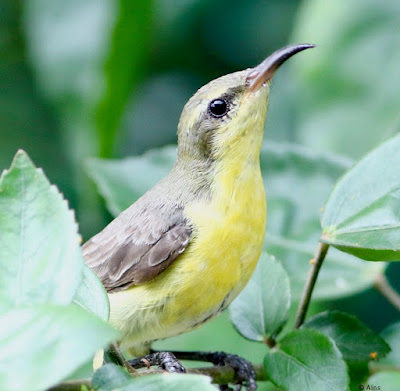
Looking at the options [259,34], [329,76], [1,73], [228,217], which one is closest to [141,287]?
[228,217]

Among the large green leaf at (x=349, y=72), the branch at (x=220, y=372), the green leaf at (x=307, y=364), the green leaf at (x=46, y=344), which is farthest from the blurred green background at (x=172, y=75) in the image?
the green leaf at (x=46, y=344)

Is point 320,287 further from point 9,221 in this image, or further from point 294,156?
point 9,221

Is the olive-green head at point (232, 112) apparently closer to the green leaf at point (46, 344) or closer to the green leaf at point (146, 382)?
the green leaf at point (146, 382)

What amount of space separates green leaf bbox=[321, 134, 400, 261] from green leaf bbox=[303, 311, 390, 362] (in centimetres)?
35

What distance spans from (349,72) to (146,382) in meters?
2.71

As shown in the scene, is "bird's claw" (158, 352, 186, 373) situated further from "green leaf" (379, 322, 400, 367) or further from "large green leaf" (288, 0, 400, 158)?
"large green leaf" (288, 0, 400, 158)

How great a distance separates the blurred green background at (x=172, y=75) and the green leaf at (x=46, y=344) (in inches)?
92.3

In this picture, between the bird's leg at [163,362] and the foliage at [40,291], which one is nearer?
the foliage at [40,291]

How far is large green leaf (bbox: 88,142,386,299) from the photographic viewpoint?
304 centimetres

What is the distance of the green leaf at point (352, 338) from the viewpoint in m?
2.32

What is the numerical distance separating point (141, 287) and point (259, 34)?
2784mm

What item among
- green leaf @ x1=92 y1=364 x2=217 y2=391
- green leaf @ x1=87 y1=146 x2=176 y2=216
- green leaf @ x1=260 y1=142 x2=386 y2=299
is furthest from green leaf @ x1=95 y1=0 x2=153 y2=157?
green leaf @ x1=92 y1=364 x2=217 y2=391

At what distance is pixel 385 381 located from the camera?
6.92ft

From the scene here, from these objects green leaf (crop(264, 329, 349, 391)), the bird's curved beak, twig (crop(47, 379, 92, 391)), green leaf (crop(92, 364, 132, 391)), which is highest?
the bird's curved beak
